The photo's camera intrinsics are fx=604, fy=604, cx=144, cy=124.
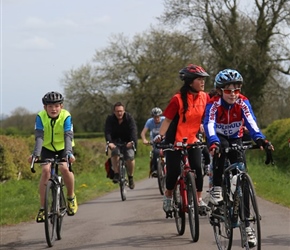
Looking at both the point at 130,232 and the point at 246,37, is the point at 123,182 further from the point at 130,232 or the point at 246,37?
the point at 246,37

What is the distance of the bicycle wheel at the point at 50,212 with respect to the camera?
795cm

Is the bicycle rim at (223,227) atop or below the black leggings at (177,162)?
below

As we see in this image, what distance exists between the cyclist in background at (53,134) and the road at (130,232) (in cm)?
77

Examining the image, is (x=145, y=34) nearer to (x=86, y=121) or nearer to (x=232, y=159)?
(x=86, y=121)

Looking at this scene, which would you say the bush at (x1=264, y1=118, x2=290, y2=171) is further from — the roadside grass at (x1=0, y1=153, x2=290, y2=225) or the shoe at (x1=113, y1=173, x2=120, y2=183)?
the shoe at (x1=113, y1=173, x2=120, y2=183)

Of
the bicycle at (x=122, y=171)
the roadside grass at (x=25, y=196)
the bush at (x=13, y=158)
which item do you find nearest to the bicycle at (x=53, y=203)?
the roadside grass at (x=25, y=196)

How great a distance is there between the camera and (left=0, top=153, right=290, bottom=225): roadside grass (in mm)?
11648

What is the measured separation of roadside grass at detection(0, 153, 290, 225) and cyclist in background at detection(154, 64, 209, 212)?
136 inches

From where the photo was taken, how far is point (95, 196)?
15.3 meters

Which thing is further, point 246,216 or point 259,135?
point 259,135

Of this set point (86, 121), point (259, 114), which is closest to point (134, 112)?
point (86, 121)

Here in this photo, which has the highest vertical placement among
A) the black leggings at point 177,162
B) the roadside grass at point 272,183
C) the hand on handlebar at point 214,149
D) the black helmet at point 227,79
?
the black helmet at point 227,79

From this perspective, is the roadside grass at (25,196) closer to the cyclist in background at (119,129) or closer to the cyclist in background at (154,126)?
the cyclist in background at (119,129)

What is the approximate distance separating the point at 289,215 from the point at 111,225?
2.82 m
